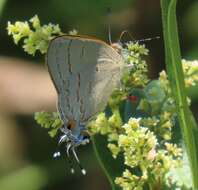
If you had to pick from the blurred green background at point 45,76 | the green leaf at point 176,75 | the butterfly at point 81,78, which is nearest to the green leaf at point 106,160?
the butterfly at point 81,78

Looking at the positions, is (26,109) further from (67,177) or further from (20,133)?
(67,177)

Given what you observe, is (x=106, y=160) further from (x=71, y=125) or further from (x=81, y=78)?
(x=81, y=78)

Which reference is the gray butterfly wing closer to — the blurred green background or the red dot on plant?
the red dot on plant

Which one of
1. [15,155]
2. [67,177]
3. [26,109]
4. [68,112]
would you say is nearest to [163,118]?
[68,112]

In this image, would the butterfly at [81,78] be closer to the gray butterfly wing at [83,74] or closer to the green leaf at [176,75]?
the gray butterfly wing at [83,74]

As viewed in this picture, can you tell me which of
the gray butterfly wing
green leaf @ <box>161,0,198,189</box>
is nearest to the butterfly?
the gray butterfly wing

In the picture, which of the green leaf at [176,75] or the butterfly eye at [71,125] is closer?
the green leaf at [176,75]
